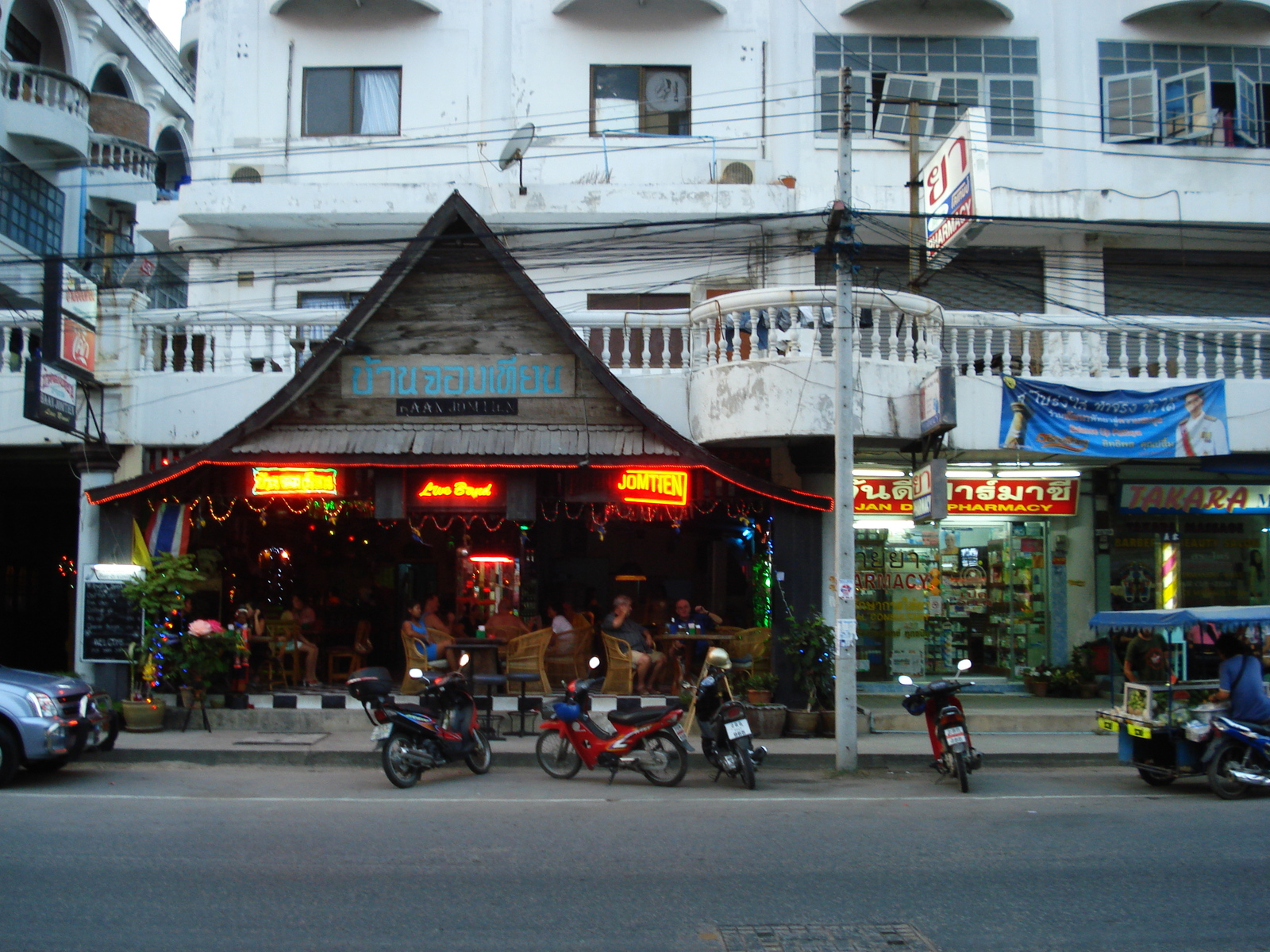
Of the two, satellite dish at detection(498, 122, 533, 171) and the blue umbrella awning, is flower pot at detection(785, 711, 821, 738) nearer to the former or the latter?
the blue umbrella awning

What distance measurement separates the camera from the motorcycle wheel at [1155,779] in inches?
395

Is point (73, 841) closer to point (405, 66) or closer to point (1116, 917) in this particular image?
point (1116, 917)

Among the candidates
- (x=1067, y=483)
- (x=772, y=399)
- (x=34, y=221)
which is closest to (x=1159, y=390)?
(x=1067, y=483)

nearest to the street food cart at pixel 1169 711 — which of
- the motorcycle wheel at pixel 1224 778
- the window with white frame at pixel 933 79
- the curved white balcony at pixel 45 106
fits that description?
the motorcycle wheel at pixel 1224 778

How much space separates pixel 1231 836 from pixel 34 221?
896 inches

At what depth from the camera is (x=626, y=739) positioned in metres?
10.0

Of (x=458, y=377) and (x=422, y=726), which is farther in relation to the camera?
(x=458, y=377)

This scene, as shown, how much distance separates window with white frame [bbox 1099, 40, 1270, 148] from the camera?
16.8 m

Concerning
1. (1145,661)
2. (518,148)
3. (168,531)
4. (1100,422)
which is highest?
(518,148)

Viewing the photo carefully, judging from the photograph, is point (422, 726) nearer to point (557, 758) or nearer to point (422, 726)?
point (422, 726)

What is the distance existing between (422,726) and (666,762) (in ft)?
7.72

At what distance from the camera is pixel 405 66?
55.9ft

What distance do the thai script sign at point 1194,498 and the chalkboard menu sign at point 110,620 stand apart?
44.7 feet

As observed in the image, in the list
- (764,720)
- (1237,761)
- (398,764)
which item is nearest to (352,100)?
(398,764)
